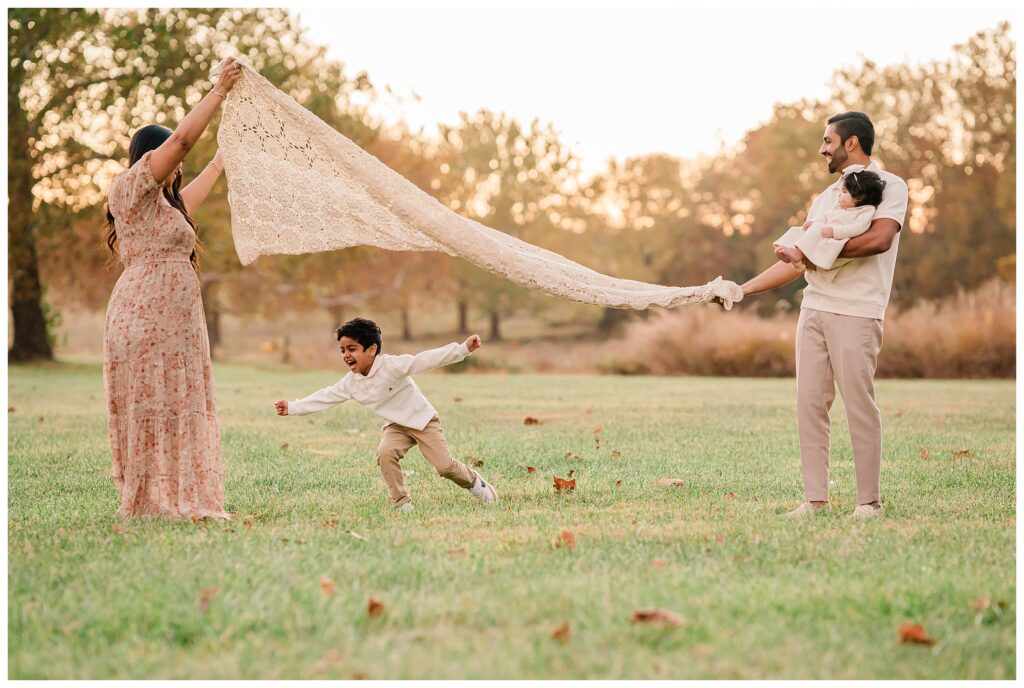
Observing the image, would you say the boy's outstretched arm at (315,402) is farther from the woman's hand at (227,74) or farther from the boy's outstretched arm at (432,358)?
the woman's hand at (227,74)

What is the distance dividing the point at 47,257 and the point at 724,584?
30712 mm

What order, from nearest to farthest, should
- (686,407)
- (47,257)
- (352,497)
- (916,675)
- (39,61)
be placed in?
(916,675)
(352,497)
(686,407)
(39,61)
(47,257)

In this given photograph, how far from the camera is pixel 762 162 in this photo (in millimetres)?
53438

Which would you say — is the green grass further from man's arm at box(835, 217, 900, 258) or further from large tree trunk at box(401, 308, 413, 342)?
large tree trunk at box(401, 308, 413, 342)

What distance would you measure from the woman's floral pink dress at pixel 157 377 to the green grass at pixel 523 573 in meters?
Answer: 0.31

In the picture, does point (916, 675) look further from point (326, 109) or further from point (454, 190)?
point (454, 190)

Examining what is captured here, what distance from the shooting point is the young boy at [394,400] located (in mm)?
6965

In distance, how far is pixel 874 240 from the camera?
6219mm

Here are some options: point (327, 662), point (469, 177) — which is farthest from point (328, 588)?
point (469, 177)

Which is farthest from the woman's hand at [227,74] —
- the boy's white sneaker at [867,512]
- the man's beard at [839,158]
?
the boy's white sneaker at [867,512]

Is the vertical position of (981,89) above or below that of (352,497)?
above

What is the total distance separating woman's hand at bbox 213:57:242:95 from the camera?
6562 mm

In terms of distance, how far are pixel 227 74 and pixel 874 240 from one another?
3928 mm

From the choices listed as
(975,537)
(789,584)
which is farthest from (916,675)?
(975,537)
